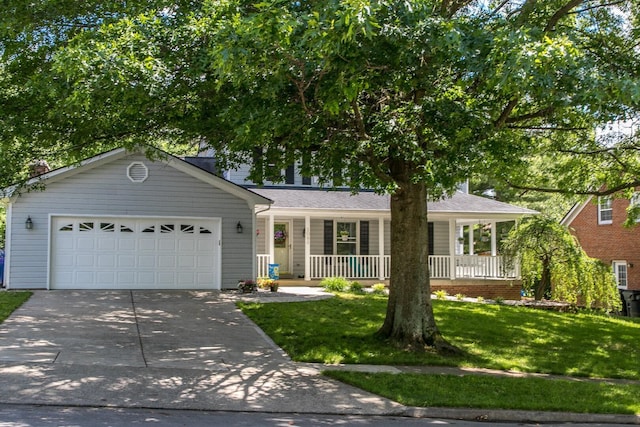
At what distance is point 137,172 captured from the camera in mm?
18766

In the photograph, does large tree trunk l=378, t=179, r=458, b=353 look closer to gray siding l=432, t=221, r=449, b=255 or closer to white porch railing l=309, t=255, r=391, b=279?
white porch railing l=309, t=255, r=391, b=279

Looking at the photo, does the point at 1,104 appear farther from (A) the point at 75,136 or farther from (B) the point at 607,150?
(B) the point at 607,150

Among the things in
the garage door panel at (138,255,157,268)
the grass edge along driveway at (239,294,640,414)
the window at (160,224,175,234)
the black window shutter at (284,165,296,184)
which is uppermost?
the black window shutter at (284,165,296,184)

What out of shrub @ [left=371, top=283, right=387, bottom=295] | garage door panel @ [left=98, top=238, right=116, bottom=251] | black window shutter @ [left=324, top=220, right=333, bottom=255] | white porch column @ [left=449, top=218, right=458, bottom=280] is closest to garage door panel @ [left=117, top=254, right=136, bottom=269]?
garage door panel @ [left=98, top=238, right=116, bottom=251]

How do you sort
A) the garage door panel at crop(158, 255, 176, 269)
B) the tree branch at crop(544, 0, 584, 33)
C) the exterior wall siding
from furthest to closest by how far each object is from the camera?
the exterior wall siding
the garage door panel at crop(158, 255, 176, 269)
the tree branch at crop(544, 0, 584, 33)

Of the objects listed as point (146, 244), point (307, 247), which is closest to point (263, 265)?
point (307, 247)

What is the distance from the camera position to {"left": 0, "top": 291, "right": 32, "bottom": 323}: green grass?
13.2 metres

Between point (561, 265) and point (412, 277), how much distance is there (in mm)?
10703

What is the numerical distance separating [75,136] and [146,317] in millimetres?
4332

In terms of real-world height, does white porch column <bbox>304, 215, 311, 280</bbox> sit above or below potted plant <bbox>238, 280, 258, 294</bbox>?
above

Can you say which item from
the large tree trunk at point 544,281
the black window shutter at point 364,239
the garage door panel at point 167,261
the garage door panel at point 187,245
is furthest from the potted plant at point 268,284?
the large tree trunk at point 544,281

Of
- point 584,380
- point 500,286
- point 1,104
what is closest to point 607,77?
point 584,380

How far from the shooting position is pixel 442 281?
915 inches

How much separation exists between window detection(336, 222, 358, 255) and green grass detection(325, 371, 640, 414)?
1476cm
